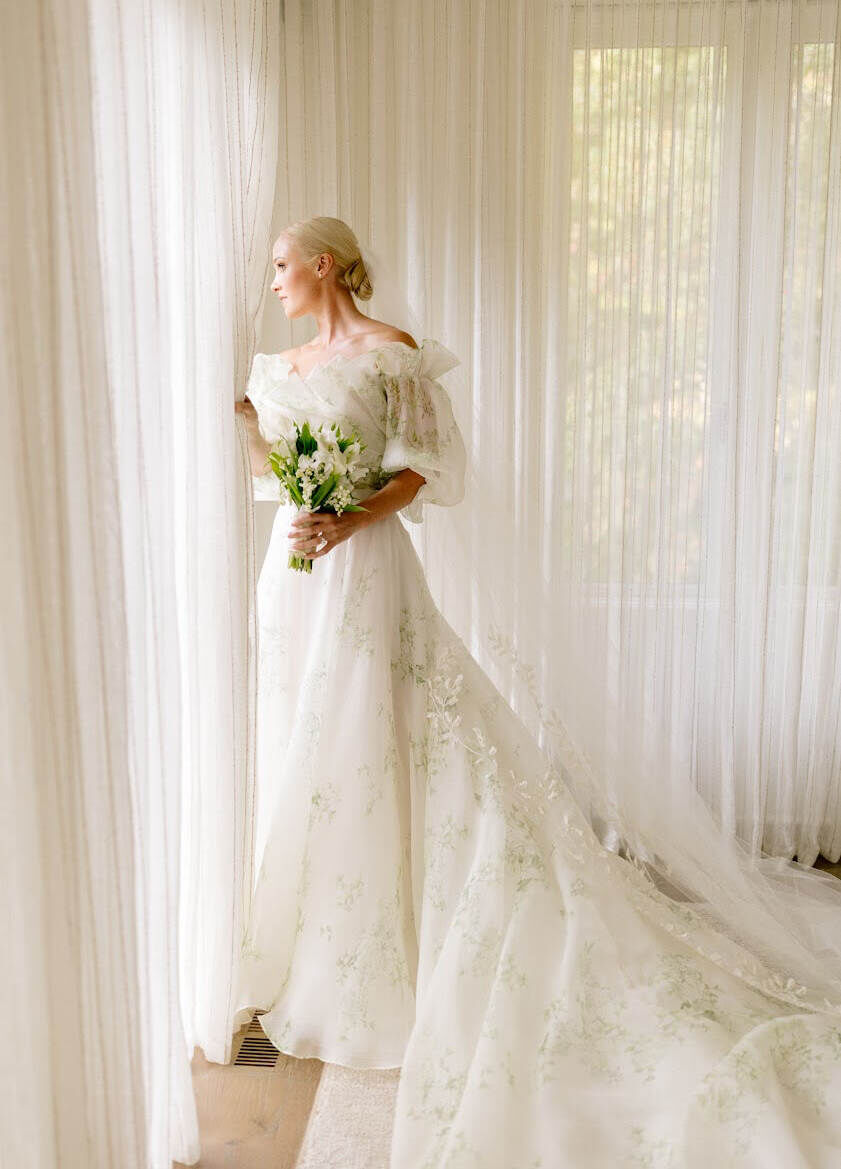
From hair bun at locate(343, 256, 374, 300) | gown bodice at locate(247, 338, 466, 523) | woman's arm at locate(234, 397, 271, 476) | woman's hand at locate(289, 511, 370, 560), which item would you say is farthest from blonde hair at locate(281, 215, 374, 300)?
woman's hand at locate(289, 511, 370, 560)

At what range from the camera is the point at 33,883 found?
1.33 metres

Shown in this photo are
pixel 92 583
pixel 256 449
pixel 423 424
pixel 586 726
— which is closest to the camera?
pixel 92 583

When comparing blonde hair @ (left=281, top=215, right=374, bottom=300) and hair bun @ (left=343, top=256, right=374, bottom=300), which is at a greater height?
blonde hair @ (left=281, top=215, right=374, bottom=300)

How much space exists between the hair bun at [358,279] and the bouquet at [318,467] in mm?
465

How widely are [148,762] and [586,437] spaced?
2142 millimetres

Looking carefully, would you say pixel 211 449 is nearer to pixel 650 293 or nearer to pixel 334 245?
pixel 334 245

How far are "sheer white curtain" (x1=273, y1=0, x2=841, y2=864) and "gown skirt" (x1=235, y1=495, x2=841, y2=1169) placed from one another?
0.75 m

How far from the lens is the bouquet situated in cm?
235

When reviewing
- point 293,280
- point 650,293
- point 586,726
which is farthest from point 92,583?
point 650,293

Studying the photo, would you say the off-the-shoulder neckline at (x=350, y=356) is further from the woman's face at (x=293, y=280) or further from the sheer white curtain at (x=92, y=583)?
the sheer white curtain at (x=92, y=583)

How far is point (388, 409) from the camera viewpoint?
2.56 metres

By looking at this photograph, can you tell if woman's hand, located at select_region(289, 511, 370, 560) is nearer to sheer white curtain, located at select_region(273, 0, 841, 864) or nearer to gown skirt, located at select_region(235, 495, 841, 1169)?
gown skirt, located at select_region(235, 495, 841, 1169)

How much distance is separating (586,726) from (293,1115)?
1.19 meters

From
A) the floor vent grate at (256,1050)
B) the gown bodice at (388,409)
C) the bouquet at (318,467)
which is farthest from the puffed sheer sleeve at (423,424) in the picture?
the floor vent grate at (256,1050)
